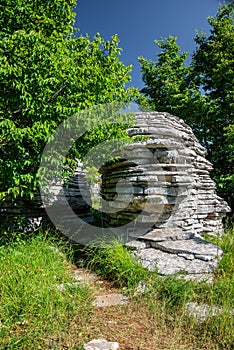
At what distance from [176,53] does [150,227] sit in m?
13.9

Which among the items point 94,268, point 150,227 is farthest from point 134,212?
point 94,268

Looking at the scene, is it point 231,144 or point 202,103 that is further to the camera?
point 202,103

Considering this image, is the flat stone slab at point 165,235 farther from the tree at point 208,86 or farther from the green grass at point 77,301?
the tree at point 208,86

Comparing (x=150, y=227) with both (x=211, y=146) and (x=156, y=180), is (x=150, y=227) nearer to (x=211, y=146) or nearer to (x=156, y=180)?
(x=156, y=180)

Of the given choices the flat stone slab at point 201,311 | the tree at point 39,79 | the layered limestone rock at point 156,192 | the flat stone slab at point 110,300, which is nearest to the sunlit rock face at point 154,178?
the layered limestone rock at point 156,192

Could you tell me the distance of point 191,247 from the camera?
4930 mm

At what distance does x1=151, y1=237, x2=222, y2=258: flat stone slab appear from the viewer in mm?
4689

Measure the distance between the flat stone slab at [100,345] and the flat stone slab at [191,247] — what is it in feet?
8.26

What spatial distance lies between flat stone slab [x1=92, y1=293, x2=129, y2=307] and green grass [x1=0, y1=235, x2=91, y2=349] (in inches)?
7.3

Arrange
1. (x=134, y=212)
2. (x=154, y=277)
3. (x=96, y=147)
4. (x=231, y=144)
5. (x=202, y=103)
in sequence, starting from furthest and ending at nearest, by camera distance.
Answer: (x=202, y=103)
(x=231, y=144)
(x=134, y=212)
(x=96, y=147)
(x=154, y=277)

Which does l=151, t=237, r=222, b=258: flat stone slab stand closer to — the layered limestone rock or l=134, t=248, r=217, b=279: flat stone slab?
the layered limestone rock

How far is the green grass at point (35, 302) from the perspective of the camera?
2733 millimetres

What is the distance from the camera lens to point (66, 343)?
8.86ft

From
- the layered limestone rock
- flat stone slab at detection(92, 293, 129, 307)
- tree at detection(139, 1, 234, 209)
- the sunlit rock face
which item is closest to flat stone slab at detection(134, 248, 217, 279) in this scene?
the layered limestone rock
